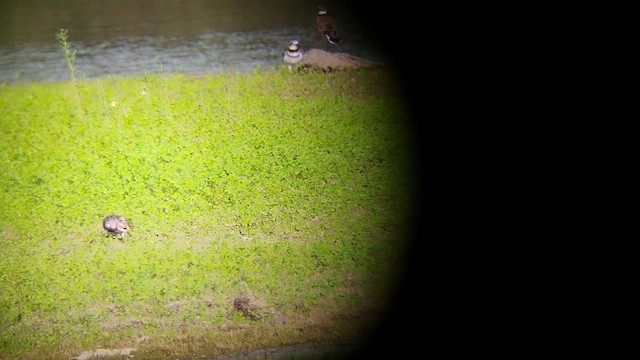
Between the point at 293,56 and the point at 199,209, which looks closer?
the point at 199,209

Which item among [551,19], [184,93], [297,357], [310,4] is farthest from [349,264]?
[310,4]

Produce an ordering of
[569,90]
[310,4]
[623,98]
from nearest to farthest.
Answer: [623,98]
[569,90]
[310,4]

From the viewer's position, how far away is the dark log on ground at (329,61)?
257 inches

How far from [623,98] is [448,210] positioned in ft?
8.66

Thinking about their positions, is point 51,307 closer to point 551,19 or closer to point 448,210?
point 448,210

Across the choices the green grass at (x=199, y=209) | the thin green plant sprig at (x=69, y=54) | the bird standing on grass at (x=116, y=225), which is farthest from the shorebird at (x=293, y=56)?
the bird standing on grass at (x=116, y=225)

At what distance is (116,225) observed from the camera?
4.13 metres

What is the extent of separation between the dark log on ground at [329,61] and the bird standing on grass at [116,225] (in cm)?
351

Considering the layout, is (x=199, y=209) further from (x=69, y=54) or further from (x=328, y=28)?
(x=69, y=54)

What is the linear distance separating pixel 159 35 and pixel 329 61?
306 cm

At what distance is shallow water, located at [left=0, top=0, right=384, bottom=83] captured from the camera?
6742 millimetres

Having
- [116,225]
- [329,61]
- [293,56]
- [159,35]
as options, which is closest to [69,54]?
[159,35]

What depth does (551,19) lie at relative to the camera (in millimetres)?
6270

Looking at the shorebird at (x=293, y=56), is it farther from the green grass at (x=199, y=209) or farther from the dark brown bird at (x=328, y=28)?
the dark brown bird at (x=328, y=28)
